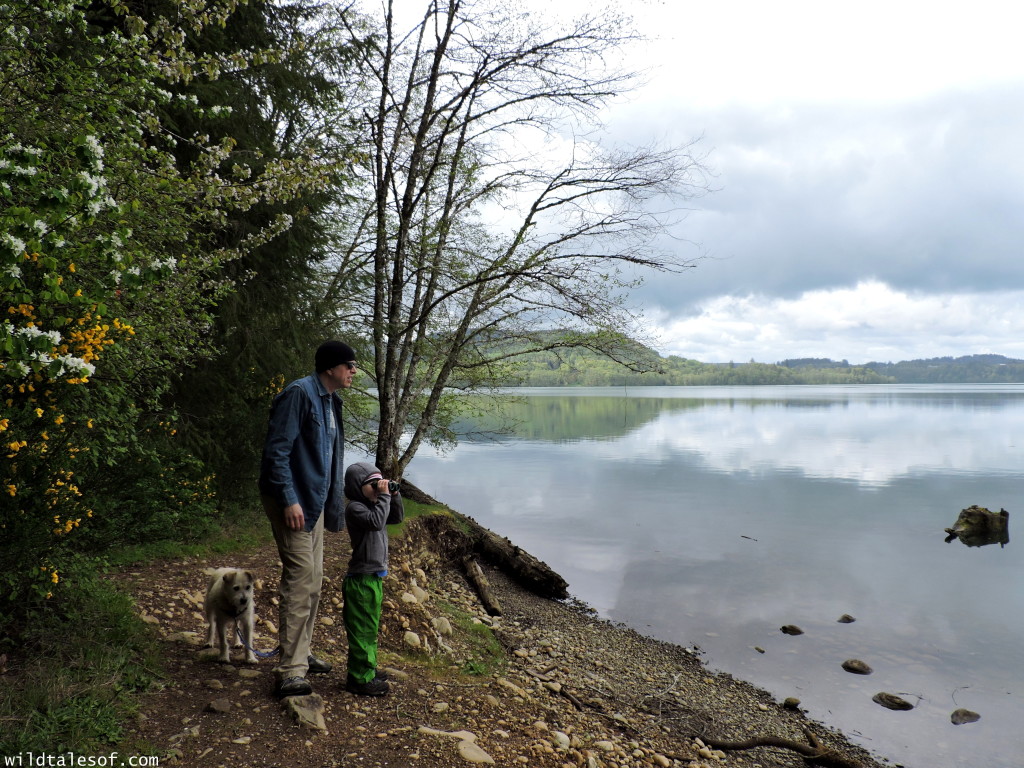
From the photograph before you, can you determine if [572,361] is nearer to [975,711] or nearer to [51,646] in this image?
[975,711]

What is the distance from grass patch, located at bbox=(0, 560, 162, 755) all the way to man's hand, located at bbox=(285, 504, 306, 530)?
4.73 ft

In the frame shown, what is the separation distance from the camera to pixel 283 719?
4223mm

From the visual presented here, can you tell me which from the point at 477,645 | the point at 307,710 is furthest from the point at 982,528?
the point at 307,710

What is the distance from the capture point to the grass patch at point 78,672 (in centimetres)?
359

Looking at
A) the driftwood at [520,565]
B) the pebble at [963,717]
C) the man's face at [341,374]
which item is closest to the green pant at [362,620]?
the man's face at [341,374]

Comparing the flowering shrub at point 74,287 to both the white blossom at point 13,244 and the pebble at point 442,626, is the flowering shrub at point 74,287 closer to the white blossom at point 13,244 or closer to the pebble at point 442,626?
the white blossom at point 13,244

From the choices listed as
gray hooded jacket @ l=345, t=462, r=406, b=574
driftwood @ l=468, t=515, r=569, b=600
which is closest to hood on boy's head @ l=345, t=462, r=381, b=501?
gray hooded jacket @ l=345, t=462, r=406, b=574

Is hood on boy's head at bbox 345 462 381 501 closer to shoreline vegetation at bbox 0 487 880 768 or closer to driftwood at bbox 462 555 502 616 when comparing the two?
shoreline vegetation at bbox 0 487 880 768

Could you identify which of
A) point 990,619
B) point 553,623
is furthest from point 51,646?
point 990,619

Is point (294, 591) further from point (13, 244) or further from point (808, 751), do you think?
point (808, 751)

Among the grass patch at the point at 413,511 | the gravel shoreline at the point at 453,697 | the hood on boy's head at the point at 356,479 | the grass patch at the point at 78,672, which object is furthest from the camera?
the grass patch at the point at 413,511

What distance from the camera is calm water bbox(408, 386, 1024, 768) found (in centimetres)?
1095

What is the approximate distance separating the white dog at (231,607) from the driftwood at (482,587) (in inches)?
247

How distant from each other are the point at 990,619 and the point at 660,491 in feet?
52.6
